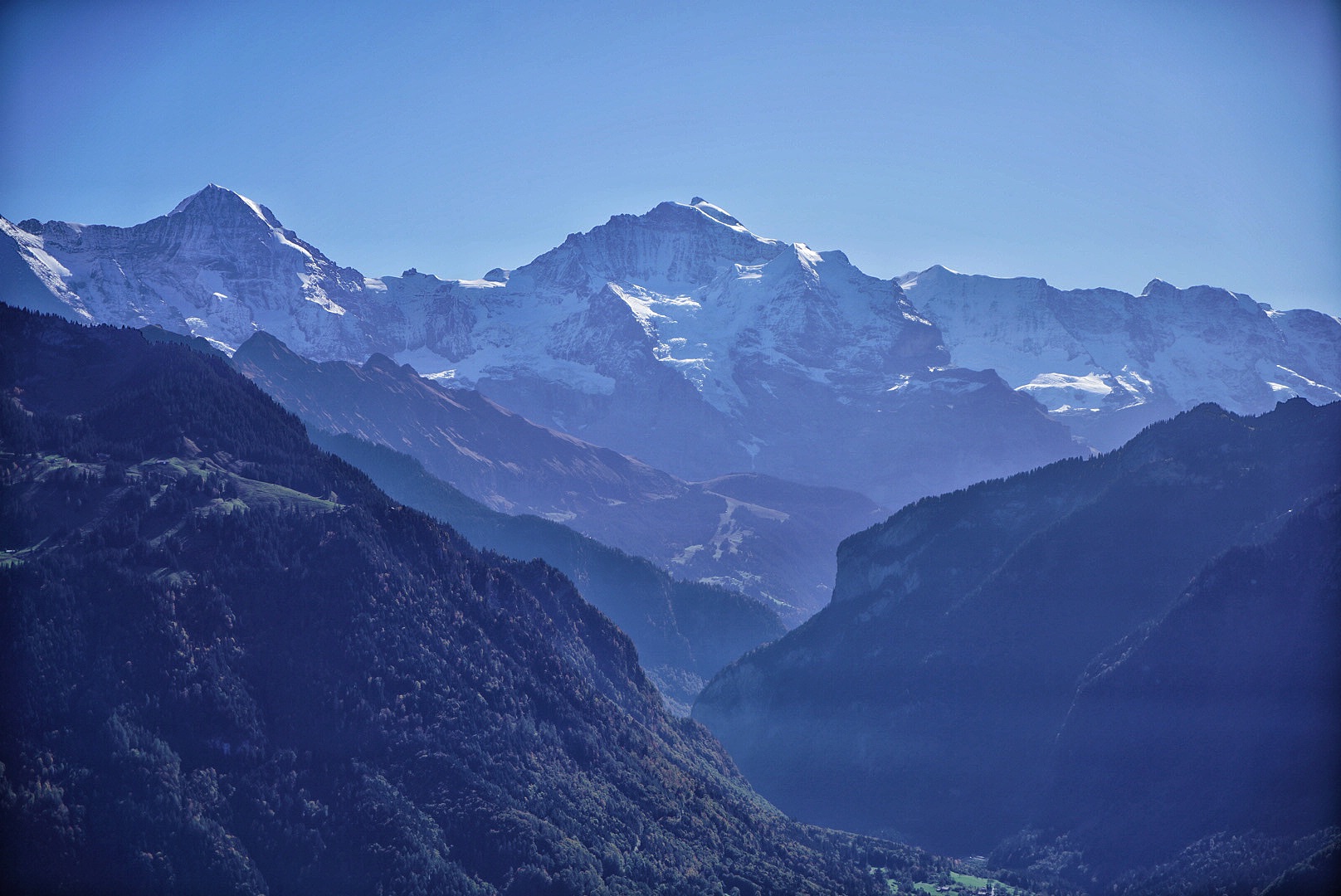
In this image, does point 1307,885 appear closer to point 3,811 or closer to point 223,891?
point 223,891

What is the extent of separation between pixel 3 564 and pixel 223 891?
5699 cm

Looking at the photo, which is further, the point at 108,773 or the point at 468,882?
the point at 468,882

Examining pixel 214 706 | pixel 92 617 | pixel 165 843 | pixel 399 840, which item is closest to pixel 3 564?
pixel 92 617

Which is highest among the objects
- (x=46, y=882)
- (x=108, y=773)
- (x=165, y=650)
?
(x=165, y=650)

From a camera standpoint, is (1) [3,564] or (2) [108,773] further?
(1) [3,564]

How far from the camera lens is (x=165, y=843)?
180 m

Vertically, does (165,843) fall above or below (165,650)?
below

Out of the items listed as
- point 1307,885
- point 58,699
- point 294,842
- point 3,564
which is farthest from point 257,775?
point 1307,885

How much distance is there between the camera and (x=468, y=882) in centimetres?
19888

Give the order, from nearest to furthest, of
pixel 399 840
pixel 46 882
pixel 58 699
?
pixel 46 882 → pixel 58 699 → pixel 399 840

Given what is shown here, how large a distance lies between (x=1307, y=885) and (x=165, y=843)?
490 ft

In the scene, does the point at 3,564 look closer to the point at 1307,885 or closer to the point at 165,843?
the point at 165,843

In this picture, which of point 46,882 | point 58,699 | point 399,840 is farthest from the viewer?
point 399,840

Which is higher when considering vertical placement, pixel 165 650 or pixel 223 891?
pixel 165 650
